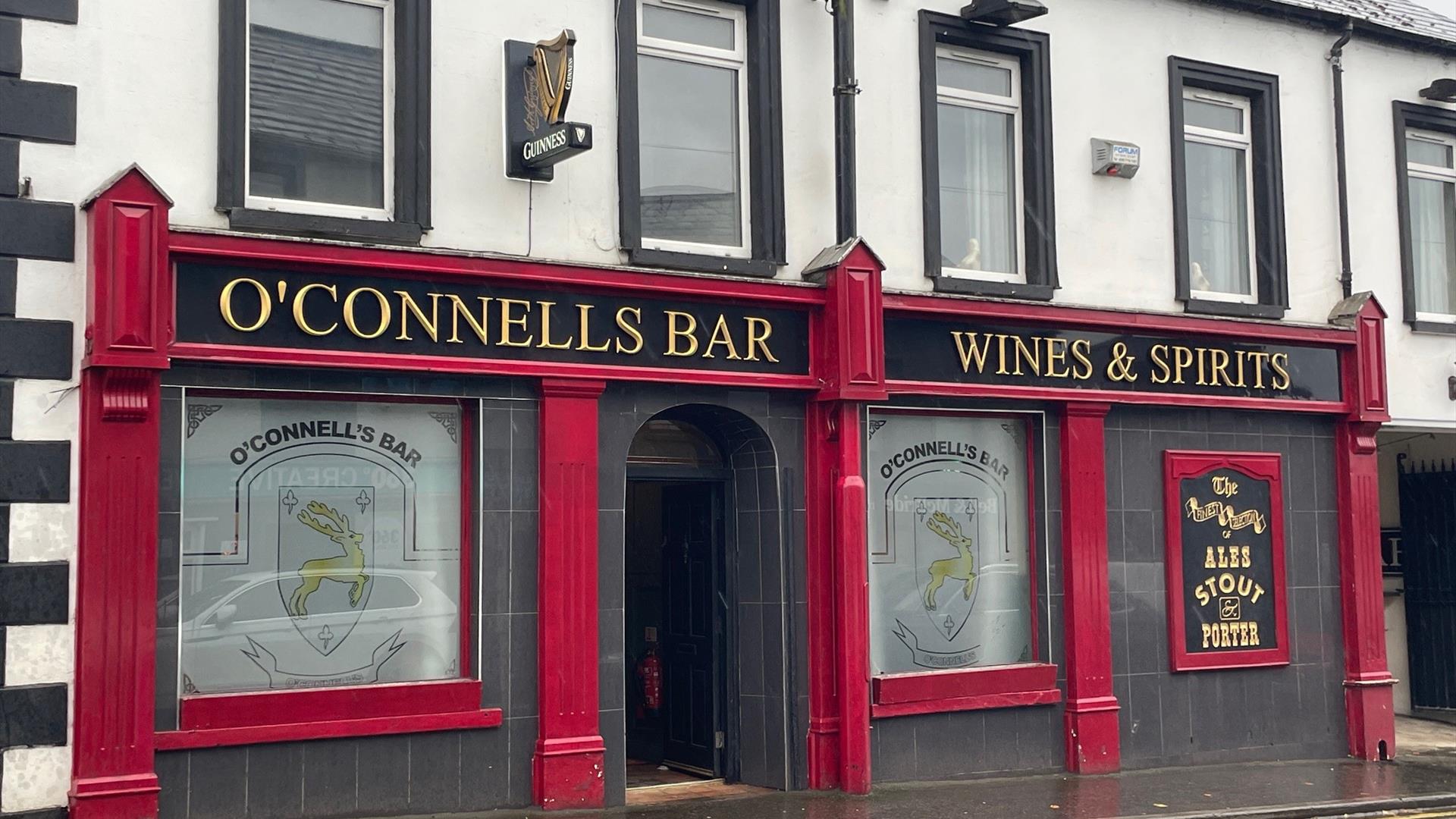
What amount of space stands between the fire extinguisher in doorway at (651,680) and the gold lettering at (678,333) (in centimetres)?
312

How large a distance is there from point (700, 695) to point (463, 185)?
476 centimetres

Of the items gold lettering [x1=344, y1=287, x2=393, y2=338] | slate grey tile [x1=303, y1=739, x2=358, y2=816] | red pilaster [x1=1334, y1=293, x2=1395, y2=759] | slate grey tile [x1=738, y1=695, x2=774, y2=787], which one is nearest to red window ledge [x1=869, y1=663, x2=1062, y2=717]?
slate grey tile [x1=738, y1=695, x2=774, y2=787]

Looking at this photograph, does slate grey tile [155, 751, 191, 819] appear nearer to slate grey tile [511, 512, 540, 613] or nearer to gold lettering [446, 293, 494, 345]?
slate grey tile [511, 512, 540, 613]

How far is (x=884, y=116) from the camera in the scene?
12.9 meters

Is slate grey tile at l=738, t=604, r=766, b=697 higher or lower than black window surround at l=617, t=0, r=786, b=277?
lower

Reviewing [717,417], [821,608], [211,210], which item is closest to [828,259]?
[717,417]

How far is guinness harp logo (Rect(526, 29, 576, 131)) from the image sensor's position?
34.5 ft

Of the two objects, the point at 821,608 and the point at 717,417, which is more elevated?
the point at 717,417

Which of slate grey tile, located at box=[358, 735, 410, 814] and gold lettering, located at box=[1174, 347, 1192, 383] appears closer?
slate grey tile, located at box=[358, 735, 410, 814]

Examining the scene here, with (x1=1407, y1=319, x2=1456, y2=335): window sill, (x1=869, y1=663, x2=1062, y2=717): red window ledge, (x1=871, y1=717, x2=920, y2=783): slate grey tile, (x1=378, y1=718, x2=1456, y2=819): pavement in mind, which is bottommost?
(x1=378, y1=718, x2=1456, y2=819): pavement

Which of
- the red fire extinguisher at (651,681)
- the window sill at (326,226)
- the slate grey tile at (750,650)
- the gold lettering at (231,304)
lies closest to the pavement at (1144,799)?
the slate grey tile at (750,650)

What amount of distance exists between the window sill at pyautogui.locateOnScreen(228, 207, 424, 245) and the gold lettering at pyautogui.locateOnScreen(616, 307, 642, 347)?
162 centimetres

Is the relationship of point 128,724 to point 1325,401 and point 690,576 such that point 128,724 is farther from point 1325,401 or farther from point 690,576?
point 1325,401

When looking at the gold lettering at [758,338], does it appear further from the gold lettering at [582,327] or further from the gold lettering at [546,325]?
the gold lettering at [546,325]
